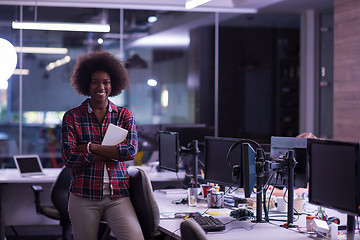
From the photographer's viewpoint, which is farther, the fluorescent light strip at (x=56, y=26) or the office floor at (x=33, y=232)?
the fluorescent light strip at (x=56, y=26)

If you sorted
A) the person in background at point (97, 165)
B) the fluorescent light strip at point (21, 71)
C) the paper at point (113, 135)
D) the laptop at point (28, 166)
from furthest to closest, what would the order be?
the fluorescent light strip at point (21, 71)
the laptop at point (28, 166)
the paper at point (113, 135)
the person in background at point (97, 165)

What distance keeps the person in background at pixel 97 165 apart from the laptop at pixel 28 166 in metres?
2.29

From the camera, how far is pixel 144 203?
11.5 ft

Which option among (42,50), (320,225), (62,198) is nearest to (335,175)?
(320,225)

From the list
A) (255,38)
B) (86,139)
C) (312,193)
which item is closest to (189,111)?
(255,38)

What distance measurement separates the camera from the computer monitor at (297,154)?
3502 millimetres

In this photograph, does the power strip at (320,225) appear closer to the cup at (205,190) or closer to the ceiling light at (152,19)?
the cup at (205,190)

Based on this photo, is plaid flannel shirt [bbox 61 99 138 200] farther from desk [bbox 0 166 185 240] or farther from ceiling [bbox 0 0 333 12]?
ceiling [bbox 0 0 333 12]

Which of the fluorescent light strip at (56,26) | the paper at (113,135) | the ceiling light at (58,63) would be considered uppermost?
the fluorescent light strip at (56,26)

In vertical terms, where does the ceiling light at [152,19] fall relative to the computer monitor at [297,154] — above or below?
above

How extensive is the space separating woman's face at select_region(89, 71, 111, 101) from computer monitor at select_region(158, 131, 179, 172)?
972 mm

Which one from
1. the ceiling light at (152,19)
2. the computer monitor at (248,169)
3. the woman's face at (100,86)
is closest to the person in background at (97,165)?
the woman's face at (100,86)

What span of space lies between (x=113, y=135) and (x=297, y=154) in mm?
1232

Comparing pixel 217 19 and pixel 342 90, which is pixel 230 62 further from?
pixel 342 90
